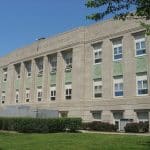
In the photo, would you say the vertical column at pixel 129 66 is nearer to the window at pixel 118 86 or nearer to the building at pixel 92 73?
the building at pixel 92 73

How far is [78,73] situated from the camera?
42125 millimetres

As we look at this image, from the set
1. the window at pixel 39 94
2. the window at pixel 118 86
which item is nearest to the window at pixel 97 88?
the window at pixel 118 86

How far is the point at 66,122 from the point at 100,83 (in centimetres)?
885

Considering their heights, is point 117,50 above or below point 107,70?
above

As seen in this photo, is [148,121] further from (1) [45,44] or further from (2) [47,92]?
(1) [45,44]

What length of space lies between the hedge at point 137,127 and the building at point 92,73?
1.59m

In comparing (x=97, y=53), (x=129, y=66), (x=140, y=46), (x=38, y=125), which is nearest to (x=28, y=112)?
(x=38, y=125)

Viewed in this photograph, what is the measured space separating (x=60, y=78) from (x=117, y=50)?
32.7ft

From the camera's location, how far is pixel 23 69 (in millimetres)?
53625

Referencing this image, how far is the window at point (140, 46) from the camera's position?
3531cm

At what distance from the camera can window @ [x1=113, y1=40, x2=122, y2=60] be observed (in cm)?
3778

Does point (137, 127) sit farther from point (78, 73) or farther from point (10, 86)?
point (10, 86)

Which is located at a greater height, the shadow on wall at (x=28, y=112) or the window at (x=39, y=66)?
the window at (x=39, y=66)

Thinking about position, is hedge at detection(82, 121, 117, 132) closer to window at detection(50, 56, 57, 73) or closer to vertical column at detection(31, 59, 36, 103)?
window at detection(50, 56, 57, 73)
